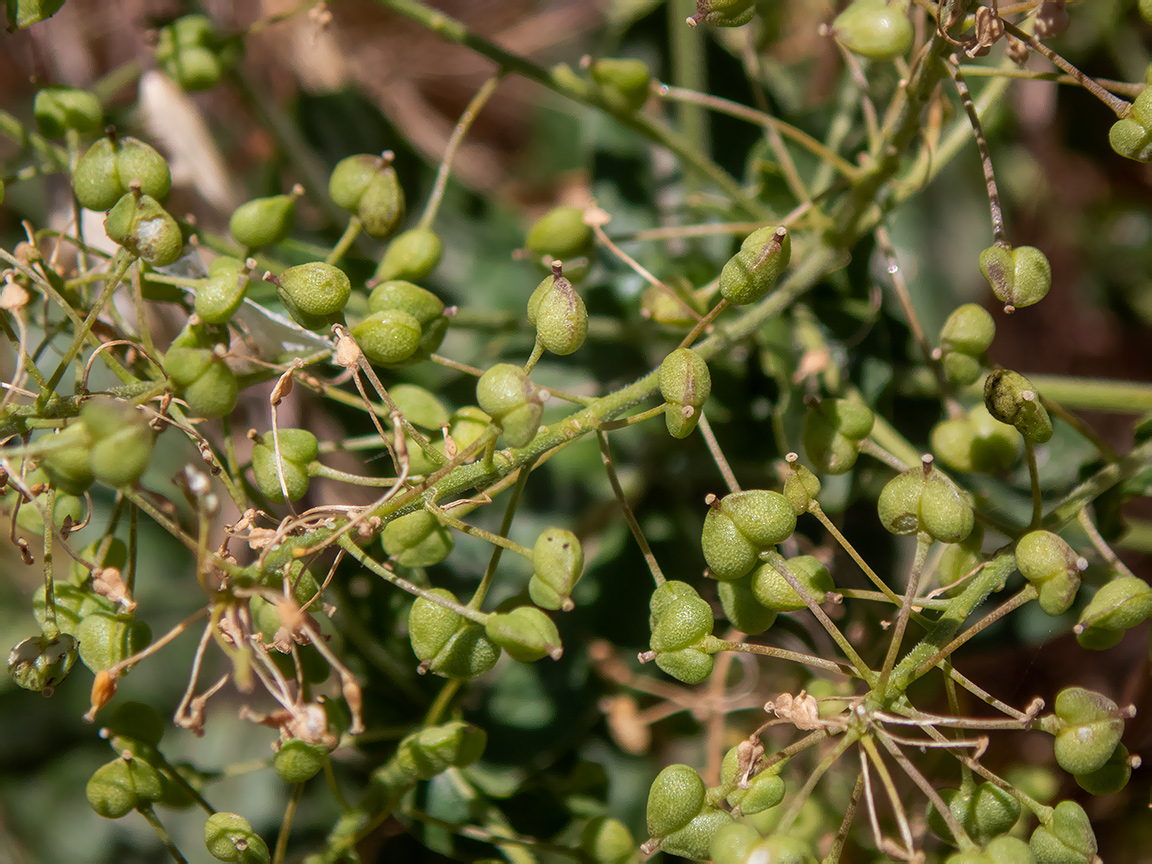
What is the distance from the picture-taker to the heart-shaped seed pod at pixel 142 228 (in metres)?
0.94

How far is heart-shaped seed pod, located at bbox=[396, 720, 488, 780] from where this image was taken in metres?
1.04

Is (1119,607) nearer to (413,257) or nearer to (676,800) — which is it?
(676,800)

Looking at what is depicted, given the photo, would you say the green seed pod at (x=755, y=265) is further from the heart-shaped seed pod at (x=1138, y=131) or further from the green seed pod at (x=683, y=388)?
the heart-shaped seed pod at (x=1138, y=131)

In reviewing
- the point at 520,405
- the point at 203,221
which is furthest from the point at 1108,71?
the point at 203,221

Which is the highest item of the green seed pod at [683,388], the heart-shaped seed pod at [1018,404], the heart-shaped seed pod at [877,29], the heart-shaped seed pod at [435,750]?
the heart-shaped seed pod at [877,29]

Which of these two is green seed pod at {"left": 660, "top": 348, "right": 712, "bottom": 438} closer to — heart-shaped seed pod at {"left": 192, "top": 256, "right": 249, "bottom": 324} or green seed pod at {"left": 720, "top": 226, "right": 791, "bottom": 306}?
green seed pod at {"left": 720, "top": 226, "right": 791, "bottom": 306}

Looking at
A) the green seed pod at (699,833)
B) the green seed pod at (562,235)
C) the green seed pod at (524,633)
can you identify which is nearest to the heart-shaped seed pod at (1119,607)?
the green seed pod at (699,833)

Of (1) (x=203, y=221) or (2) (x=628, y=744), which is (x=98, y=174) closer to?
(1) (x=203, y=221)

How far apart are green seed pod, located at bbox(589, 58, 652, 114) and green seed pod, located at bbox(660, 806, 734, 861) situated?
0.85 metres

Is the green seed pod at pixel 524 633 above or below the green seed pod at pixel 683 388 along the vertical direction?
below

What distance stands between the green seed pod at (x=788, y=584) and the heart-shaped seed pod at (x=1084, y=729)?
0.24m

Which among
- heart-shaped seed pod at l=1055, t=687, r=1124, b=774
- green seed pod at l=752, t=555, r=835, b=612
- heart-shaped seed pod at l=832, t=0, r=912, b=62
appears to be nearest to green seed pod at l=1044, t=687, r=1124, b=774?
heart-shaped seed pod at l=1055, t=687, r=1124, b=774

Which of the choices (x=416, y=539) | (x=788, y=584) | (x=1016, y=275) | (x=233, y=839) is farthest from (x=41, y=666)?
(x=1016, y=275)

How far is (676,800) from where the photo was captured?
91 centimetres
